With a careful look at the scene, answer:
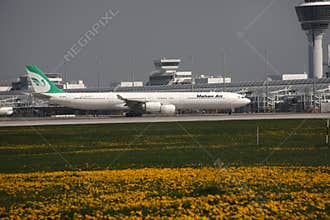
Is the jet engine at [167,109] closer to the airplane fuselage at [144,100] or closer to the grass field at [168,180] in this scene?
the airplane fuselage at [144,100]

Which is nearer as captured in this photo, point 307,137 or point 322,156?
Answer: point 322,156

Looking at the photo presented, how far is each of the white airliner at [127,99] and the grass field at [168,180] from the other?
49.8 m

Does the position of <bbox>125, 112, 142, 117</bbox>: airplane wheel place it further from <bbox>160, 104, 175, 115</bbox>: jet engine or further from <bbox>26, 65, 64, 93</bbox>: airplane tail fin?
<bbox>26, 65, 64, 93</bbox>: airplane tail fin

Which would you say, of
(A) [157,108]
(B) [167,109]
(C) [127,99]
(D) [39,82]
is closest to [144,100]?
(C) [127,99]

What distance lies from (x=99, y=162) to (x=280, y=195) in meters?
11.8

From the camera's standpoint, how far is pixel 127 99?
8412 centimetres

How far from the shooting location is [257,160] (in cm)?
2497

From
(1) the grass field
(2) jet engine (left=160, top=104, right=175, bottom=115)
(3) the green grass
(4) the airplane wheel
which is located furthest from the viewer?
(4) the airplane wheel

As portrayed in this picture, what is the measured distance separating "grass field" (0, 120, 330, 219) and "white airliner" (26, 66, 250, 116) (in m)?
49.8

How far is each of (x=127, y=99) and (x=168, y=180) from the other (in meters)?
65.6

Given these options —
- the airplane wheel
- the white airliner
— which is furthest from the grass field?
the airplane wheel

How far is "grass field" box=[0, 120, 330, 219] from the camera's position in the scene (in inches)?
549

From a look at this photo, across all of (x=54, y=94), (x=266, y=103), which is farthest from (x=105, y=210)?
(x=266, y=103)

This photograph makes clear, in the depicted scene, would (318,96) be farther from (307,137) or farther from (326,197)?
(326,197)
